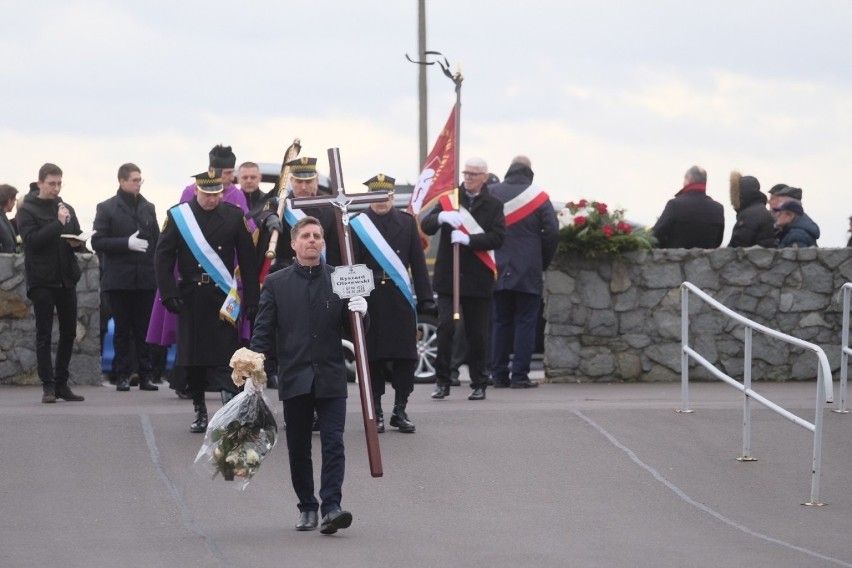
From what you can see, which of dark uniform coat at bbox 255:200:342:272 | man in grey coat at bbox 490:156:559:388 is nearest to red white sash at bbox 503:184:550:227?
man in grey coat at bbox 490:156:559:388

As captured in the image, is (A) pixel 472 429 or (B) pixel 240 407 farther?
(A) pixel 472 429

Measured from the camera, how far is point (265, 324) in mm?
8961

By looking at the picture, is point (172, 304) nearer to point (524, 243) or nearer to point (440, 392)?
point (440, 392)

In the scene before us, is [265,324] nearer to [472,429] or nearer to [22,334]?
[472,429]

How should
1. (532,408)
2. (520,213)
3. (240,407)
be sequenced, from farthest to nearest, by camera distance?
(520,213)
(532,408)
(240,407)

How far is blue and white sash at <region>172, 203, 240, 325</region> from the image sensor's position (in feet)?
38.9

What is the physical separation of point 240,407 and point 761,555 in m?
2.90

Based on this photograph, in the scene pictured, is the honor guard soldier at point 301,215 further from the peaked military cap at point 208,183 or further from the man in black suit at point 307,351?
the man in black suit at point 307,351

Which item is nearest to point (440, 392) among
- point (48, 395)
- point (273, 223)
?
point (273, 223)

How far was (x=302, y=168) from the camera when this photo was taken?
12008 mm

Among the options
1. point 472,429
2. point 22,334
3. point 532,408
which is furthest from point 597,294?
point 22,334

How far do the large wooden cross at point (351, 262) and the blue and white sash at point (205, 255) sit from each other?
2243mm

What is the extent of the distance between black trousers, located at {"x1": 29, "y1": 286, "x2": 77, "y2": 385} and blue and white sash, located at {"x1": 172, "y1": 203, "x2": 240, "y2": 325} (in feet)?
6.28

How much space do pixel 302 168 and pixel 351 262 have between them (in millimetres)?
2828
